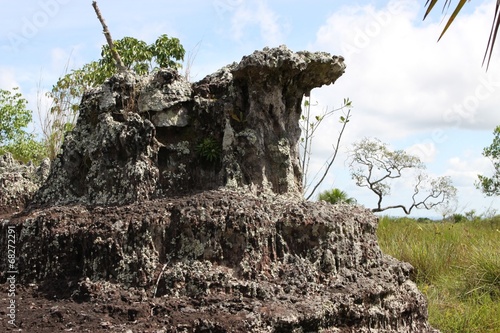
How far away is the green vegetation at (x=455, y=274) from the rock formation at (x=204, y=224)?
7.00 ft

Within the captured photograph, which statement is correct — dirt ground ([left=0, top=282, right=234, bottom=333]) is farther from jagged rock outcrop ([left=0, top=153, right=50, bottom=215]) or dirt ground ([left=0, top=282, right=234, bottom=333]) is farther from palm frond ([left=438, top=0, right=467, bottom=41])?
palm frond ([left=438, top=0, right=467, bottom=41])

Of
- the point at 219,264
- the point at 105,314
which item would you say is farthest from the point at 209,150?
the point at 105,314

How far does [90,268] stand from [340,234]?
4.91 ft

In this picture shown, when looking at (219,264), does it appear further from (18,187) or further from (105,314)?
(18,187)

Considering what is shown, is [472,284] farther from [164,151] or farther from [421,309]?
[164,151]

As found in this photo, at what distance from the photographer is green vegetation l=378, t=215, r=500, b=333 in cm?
552

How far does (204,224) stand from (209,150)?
908mm

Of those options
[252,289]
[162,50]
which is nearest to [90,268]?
[252,289]

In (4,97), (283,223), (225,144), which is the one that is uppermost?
(4,97)

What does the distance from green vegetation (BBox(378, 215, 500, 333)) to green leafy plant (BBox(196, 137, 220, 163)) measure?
2893 millimetres

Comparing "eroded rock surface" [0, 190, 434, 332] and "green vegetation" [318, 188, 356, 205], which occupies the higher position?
"green vegetation" [318, 188, 356, 205]

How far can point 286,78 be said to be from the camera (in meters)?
4.03

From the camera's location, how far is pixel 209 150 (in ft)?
13.1

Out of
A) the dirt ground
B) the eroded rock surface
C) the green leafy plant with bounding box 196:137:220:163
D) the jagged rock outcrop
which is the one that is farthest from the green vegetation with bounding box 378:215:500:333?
the jagged rock outcrop
